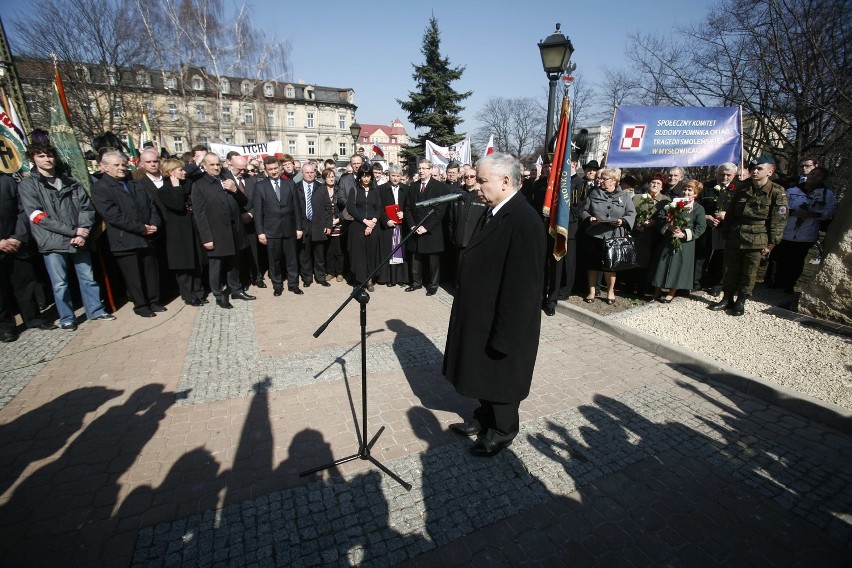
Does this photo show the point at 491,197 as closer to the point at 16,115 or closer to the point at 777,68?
the point at 16,115

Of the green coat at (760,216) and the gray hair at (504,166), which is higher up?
the gray hair at (504,166)

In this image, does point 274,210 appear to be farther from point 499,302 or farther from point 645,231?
point 645,231

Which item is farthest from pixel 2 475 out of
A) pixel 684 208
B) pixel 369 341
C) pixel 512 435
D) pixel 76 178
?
pixel 684 208

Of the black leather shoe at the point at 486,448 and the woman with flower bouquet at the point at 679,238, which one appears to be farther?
the woman with flower bouquet at the point at 679,238

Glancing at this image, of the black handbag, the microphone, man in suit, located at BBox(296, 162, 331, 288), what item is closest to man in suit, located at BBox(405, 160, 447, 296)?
man in suit, located at BBox(296, 162, 331, 288)

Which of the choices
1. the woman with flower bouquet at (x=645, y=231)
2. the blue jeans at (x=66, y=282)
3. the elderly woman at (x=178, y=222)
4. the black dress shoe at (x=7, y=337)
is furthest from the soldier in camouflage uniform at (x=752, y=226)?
the black dress shoe at (x=7, y=337)

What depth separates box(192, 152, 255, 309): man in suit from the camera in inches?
239

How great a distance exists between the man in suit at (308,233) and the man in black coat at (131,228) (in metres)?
2.44

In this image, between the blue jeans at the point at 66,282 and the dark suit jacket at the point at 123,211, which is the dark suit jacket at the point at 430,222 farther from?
the blue jeans at the point at 66,282

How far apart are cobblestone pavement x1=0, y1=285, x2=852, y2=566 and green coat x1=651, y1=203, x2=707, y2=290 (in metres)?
2.15

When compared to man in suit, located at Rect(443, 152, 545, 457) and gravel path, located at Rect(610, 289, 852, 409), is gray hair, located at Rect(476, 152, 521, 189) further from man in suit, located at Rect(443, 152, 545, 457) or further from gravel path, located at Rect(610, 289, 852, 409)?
gravel path, located at Rect(610, 289, 852, 409)

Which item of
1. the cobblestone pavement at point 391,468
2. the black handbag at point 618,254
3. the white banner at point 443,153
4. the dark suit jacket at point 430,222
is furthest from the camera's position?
the white banner at point 443,153

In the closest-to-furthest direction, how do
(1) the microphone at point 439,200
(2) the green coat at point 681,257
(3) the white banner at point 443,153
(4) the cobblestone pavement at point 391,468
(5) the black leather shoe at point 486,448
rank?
(4) the cobblestone pavement at point 391,468 → (1) the microphone at point 439,200 → (5) the black leather shoe at point 486,448 → (2) the green coat at point 681,257 → (3) the white banner at point 443,153

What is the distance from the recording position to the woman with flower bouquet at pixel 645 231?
6387mm
